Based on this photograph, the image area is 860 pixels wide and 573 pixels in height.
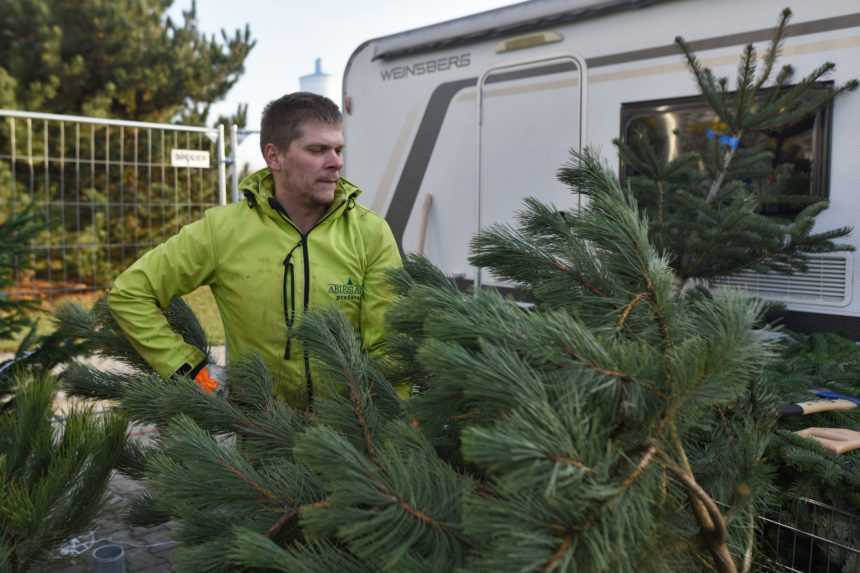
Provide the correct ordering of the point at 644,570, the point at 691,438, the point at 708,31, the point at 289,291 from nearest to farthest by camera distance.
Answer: the point at 644,570 < the point at 691,438 < the point at 289,291 < the point at 708,31

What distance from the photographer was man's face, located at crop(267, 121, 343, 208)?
2562 mm

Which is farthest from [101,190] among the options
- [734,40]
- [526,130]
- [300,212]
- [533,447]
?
[533,447]

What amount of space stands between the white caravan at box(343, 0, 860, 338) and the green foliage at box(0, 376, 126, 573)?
2.98m

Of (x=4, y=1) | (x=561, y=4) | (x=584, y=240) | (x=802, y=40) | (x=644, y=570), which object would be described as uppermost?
(x=4, y=1)

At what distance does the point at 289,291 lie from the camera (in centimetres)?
259

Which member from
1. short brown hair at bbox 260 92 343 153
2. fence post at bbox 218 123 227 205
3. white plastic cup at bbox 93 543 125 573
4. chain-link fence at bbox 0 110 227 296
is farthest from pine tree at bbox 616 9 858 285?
chain-link fence at bbox 0 110 227 296

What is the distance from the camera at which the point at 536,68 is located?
5082mm

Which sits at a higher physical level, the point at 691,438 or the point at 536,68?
the point at 536,68

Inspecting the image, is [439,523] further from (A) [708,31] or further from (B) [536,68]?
(B) [536,68]

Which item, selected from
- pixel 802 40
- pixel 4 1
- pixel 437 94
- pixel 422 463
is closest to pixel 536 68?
pixel 437 94

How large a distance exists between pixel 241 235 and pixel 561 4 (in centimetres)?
308

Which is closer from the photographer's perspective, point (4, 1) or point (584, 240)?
point (584, 240)

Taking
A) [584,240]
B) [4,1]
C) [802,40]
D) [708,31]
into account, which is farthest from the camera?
[4,1]

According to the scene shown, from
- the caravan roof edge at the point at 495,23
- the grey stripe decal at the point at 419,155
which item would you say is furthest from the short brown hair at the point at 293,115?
the grey stripe decal at the point at 419,155
